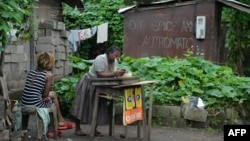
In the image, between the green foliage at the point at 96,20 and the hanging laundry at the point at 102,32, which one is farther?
the green foliage at the point at 96,20

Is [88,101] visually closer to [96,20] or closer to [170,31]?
[170,31]

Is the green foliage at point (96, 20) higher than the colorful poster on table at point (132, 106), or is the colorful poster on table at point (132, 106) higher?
the green foliage at point (96, 20)

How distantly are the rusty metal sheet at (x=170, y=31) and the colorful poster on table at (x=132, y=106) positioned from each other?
5675 mm

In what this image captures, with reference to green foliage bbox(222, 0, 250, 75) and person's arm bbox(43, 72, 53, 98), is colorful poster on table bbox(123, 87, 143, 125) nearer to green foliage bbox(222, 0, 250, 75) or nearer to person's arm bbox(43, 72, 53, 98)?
person's arm bbox(43, 72, 53, 98)

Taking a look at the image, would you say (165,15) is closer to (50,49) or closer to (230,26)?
(230,26)

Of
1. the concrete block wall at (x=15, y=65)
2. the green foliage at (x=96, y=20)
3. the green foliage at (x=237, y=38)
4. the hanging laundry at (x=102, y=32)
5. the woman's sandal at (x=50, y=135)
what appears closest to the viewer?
the woman's sandal at (x=50, y=135)

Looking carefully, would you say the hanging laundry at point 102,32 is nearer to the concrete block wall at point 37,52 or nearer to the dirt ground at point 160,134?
the concrete block wall at point 37,52

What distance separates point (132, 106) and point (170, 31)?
636cm

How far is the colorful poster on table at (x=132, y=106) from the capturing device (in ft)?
21.8

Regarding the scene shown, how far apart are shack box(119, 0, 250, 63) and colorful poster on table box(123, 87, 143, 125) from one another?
5.66 meters

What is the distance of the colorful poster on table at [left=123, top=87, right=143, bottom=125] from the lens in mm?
6652

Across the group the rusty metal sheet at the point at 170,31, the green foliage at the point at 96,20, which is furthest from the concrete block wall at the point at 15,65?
the green foliage at the point at 96,20

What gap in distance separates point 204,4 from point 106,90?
6.30 m

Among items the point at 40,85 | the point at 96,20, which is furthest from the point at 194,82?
the point at 96,20
